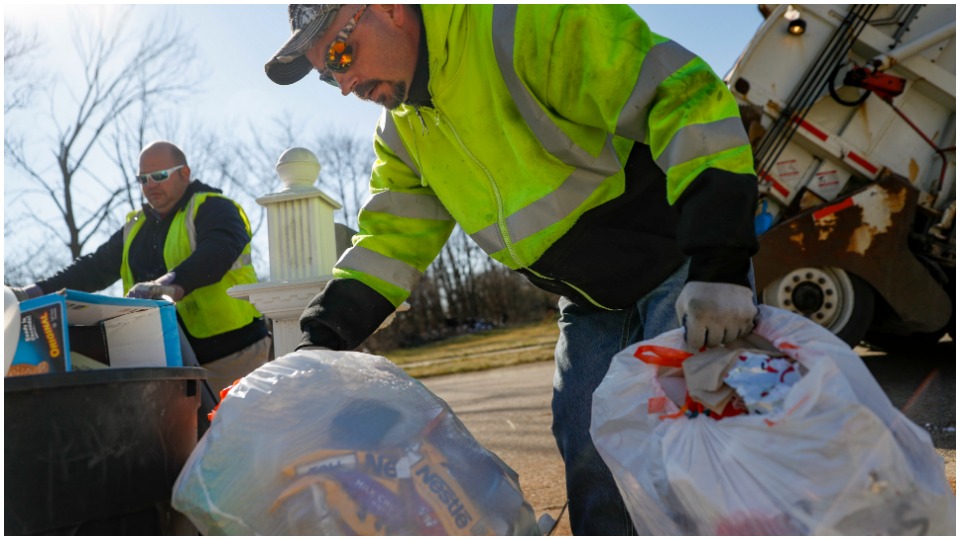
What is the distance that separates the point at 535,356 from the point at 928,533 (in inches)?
331

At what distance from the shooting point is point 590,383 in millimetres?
1930

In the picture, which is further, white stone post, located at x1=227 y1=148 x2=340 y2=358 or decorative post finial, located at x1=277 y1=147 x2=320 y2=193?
decorative post finial, located at x1=277 y1=147 x2=320 y2=193

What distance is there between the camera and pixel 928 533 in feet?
3.85

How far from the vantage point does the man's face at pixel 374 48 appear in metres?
1.61

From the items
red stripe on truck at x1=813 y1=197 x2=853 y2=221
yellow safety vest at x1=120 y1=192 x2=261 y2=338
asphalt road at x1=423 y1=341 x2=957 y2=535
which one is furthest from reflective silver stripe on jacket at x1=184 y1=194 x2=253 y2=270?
red stripe on truck at x1=813 y1=197 x2=853 y2=221

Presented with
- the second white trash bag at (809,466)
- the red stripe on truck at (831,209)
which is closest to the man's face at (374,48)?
the second white trash bag at (809,466)

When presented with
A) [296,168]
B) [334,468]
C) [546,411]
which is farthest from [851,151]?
[334,468]

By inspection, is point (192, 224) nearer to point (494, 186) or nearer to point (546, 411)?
point (494, 186)

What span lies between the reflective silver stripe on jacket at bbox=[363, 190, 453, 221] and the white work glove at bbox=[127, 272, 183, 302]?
0.92 meters

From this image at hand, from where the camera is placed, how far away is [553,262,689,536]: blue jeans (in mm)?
1760

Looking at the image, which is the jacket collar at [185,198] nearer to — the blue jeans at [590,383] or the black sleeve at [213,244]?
the black sleeve at [213,244]

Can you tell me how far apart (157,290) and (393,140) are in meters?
1.21

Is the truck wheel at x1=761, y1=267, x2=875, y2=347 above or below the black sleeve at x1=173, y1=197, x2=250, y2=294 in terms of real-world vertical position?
below

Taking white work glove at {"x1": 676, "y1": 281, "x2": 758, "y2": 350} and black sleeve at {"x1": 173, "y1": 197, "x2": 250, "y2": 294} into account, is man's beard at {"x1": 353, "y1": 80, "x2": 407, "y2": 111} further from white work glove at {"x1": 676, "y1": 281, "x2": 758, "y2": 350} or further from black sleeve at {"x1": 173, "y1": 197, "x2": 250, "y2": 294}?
black sleeve at {"x1": 173, "y1": 197, "x2": 250, "y2": 294}
